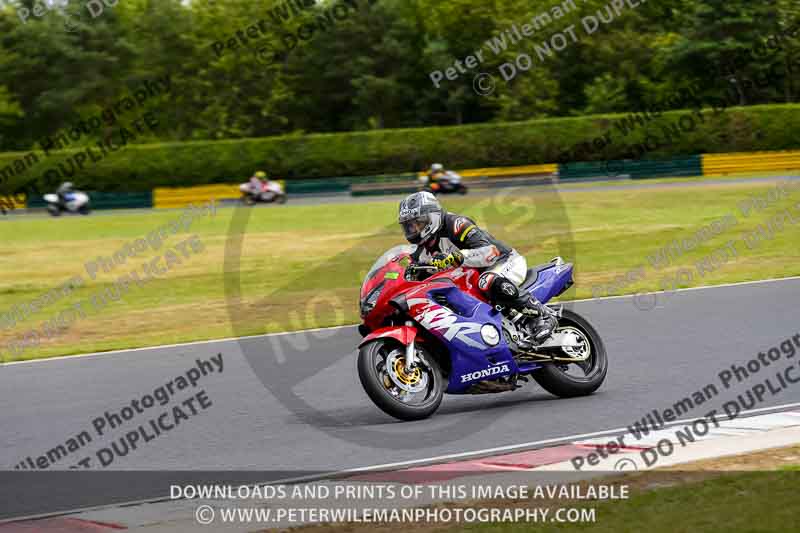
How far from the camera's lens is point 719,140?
164 ft

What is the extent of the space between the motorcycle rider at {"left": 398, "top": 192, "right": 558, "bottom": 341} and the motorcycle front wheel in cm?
75

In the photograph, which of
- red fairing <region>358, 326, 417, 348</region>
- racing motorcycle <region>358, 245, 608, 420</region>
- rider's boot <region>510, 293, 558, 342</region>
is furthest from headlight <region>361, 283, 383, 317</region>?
rider's boot <region>510, 293, 558, 342</region>

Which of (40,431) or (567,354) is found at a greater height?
(567,354)

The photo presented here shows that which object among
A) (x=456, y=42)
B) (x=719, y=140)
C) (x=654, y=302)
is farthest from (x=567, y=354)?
(x=456, y=42)

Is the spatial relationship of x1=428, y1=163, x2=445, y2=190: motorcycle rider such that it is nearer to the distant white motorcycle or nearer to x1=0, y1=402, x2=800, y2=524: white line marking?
the distant white motorcycle

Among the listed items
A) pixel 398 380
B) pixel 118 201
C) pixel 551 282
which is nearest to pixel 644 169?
pixel 118 201

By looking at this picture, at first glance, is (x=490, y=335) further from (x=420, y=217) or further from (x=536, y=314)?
(x=420, y=217)

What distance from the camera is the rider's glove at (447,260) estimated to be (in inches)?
345

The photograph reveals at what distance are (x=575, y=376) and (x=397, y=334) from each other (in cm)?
197

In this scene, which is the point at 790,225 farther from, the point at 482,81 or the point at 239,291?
the point at 482,81

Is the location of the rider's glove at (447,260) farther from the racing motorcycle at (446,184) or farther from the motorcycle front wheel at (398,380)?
→ the racing motorcycle at (446,184)

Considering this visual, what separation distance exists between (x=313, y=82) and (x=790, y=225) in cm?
4987

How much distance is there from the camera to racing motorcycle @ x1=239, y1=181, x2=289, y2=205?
4288cm

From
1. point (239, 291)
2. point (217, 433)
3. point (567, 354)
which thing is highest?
point (567, 354)
